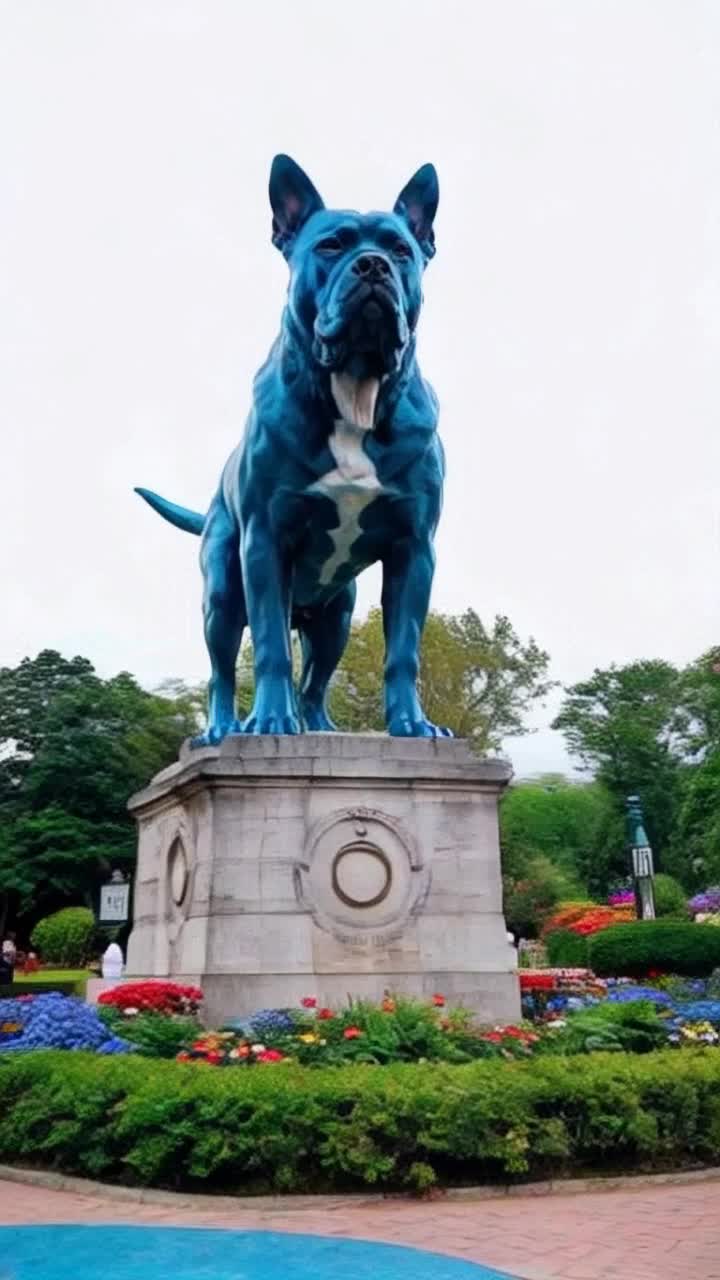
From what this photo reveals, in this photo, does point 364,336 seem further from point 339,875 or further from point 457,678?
point 457,678

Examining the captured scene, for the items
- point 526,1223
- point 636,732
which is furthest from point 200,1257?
point 636,732

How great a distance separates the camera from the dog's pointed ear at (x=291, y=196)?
32.9 ft

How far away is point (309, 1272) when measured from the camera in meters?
5.11

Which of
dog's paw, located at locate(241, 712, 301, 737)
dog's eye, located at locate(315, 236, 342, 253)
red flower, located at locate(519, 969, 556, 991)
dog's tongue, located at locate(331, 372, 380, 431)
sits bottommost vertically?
red flower, located at locate(519, 969, 556, 991)

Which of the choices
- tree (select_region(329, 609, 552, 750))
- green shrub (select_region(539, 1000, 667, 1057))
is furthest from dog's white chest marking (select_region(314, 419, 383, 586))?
tree (select_region(329, 609, 552, 750))

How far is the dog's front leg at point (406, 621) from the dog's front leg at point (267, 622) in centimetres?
85

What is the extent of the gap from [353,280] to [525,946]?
28.6 metres

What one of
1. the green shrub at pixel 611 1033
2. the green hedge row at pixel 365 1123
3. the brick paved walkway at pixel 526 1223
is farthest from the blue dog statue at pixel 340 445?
the brick paved walkway at pixel 526 1223

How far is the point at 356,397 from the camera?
977cm

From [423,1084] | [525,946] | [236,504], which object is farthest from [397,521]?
[525,946]

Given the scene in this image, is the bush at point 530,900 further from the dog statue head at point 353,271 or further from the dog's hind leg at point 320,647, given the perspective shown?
the dog statue head at point 353,271

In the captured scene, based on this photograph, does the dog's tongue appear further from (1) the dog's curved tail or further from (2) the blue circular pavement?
(2) the blue circular pavement

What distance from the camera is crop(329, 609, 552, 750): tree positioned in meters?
40.3

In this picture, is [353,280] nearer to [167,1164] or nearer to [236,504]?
[236,504]
